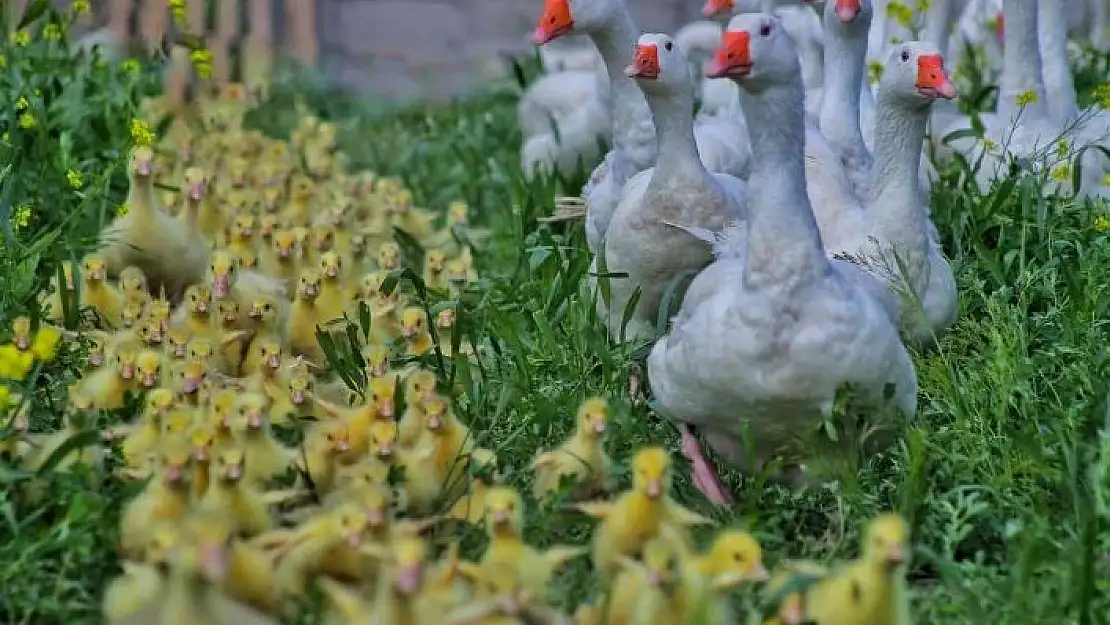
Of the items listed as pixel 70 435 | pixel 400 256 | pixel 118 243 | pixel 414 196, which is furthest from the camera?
pixel 414 196

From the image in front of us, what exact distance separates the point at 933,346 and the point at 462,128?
3571mm

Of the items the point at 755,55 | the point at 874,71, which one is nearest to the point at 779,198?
the point at 755,55

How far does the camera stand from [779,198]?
11.1 feet

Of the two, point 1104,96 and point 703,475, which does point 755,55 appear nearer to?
point 703,475

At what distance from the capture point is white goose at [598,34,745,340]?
4.08 meters

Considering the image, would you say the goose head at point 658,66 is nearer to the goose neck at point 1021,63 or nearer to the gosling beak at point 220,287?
the gosling beak at point 220,287

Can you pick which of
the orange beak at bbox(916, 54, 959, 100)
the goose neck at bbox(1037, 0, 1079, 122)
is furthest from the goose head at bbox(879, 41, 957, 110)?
the goose neck at bbox(1037, 0, 1079, 122)

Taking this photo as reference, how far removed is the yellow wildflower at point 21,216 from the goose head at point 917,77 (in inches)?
89.6

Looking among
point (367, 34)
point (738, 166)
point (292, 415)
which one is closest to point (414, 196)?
point (738, 166)

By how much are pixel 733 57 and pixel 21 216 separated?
2181 millimetres

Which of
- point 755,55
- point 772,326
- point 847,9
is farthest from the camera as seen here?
point 847,9

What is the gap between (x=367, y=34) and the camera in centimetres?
1034

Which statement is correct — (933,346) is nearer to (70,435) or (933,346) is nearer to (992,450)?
(992,450)

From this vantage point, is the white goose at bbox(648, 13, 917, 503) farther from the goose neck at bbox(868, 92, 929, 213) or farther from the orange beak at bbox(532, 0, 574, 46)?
the orange beak at bbox(532, 0, 574, 46)
